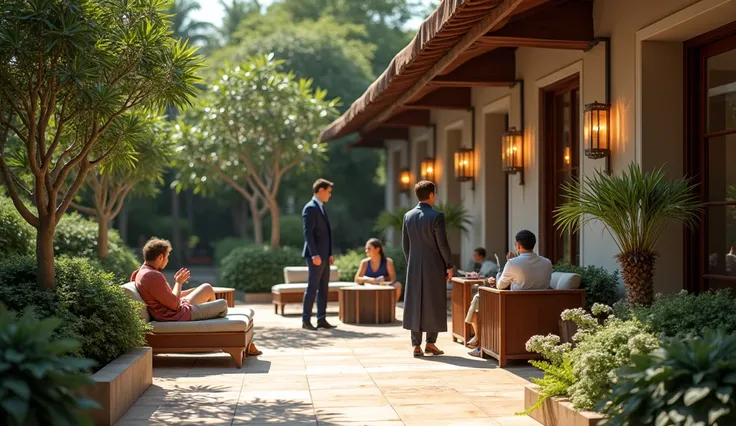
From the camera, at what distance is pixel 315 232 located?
10.7 meters

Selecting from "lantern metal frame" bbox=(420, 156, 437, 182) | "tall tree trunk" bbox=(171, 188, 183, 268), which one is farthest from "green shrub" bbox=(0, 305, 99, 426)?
"tall tree trunk" bbox=(171, 188, 183, 268)

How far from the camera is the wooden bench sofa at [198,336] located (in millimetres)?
7492

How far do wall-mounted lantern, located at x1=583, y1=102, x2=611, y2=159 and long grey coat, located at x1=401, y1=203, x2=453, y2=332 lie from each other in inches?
58.1

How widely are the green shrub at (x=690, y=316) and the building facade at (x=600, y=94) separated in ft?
5.92

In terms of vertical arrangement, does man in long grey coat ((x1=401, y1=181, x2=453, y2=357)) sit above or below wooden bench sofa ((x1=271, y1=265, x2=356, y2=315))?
above

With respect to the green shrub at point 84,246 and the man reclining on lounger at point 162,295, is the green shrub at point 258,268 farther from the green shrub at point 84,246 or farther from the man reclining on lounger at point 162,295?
the man reclining on lounger at point 162,295

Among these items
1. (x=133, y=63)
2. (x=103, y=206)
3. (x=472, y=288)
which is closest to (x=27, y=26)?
(x=133, y=63)

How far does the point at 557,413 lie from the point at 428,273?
325 centimetres

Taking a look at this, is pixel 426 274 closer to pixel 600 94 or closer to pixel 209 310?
pixel 209 310

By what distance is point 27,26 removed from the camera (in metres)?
6.11

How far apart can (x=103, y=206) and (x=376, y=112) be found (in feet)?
13.8

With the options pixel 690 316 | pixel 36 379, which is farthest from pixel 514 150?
pixel 36 379

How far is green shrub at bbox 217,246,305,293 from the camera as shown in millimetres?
15909

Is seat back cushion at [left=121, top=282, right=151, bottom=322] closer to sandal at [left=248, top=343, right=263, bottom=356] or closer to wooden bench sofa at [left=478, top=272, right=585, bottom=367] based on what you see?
sandal at [left=248, top=343, right=263, bottom=356]
